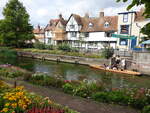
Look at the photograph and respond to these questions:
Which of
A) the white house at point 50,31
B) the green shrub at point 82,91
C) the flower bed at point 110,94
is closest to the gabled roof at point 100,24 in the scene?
the white house at point 50,31

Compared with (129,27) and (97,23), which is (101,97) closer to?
(129,27)

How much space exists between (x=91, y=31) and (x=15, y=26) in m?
23.5

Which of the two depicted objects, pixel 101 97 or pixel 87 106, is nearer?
pixel 87 106

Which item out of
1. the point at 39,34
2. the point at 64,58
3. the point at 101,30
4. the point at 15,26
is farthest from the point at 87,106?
the point at 39,34

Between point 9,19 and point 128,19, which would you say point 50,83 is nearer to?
point 128,19

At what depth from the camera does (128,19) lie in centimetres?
3516

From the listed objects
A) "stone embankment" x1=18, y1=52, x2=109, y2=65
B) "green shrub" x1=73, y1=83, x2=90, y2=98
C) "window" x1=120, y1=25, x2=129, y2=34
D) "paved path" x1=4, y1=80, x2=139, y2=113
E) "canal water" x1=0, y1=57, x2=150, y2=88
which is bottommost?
"canal water" x1=0, y1=57, x2=150, y2=88

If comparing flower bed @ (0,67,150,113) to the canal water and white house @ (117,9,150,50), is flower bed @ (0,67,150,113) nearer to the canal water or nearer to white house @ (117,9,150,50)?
the canal water

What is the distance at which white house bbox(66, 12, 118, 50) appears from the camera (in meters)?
40.2

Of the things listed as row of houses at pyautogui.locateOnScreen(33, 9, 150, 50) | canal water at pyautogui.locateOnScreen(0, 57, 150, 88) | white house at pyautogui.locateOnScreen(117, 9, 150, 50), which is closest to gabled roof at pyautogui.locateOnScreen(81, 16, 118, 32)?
row of houses at pyautogui.locateOnScreen(33, 9, 150, 50)

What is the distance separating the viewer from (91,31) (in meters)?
42.9

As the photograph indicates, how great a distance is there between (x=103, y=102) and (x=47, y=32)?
53.8 m

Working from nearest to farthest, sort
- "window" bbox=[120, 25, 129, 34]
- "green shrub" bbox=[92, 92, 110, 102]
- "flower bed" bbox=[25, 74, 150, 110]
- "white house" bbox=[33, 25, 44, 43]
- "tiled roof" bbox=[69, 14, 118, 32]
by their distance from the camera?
"flower bed" bbox=[25, 74, 150, 110]
"green shrub" bbox=[92, 92, 110, 102]
"window" bbox=[120, 25, 129, 34]
"tiled roof" bbox=[69, 14, 118, 32]
"white house" bbox=[33, 25, 44, 43]

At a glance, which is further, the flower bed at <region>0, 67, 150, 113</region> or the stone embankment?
the stone embankment
